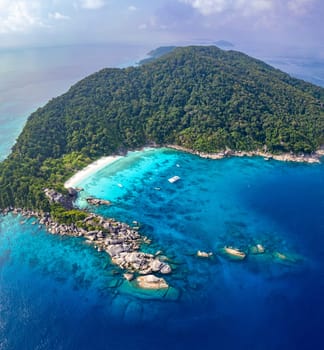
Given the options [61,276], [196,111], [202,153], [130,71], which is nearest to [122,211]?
[61,276]

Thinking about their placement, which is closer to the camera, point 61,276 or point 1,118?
point 61,276

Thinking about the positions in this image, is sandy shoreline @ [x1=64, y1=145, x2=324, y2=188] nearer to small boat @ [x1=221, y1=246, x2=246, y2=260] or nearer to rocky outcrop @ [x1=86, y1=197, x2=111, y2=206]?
rocky outcrop @ [x1=86, y1=197, x2=111, y2=206]

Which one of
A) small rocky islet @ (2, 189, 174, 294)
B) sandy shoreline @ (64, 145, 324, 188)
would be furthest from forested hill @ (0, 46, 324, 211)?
small rocky islet @ (2, 189, 174, 294)

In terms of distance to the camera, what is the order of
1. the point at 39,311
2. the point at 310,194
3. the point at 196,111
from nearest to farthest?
the point at 39,311, the point at 310,194, the point at 196,111

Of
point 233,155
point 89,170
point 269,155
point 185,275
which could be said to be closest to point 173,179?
point 89,170

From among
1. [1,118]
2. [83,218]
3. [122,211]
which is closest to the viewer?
[83,218]

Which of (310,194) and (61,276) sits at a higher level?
(310,194)

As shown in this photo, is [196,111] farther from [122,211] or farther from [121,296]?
[121,296]

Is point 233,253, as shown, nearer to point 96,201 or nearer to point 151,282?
point 151,282
